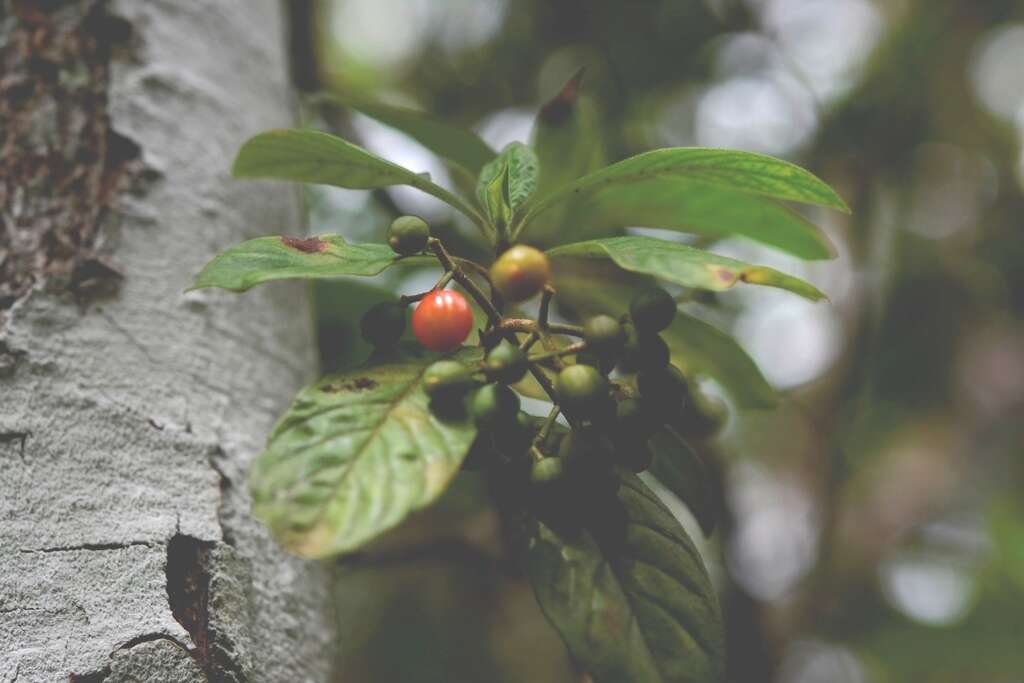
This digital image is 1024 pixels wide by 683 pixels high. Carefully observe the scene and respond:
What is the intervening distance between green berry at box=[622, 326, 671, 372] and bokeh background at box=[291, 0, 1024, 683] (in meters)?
0.98

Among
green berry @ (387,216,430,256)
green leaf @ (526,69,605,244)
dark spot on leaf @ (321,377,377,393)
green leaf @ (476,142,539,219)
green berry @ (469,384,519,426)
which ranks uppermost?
green leaf @ (526,69,605,244)

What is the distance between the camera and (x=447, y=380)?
2.15 ft

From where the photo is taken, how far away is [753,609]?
6.52ft

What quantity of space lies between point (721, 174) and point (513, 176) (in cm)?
19

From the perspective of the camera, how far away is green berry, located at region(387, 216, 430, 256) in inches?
27.6

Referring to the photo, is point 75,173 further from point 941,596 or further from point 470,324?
point 941,596

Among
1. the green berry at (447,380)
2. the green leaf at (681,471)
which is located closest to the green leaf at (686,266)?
the green berry at (447,380)

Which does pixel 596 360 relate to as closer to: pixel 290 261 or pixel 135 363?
pixel 290 261

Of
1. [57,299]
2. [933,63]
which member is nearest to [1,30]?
[57,299]

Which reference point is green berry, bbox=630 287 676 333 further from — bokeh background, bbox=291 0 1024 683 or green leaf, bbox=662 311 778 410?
bokeh background, bbox=291 0 1024 683

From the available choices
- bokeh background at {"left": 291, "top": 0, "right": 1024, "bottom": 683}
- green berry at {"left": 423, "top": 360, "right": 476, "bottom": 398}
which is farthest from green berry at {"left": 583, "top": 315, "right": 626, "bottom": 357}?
bokeh background at {"left": 291, "top": 0, "right": 1024, "bottom": 683}

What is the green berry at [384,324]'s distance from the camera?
74cm

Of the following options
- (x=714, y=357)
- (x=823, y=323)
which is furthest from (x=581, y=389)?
(x=823, y=323)

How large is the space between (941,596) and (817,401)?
6.42ft
